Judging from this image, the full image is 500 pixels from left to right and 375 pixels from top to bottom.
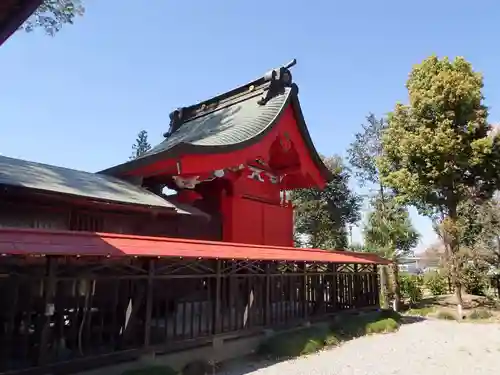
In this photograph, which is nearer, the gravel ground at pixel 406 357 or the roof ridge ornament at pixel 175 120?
the gravel ground at pixel 406 357

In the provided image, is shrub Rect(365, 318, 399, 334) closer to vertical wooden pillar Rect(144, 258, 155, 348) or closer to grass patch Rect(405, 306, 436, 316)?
grass patch Rect(405, 306, 436, 316)

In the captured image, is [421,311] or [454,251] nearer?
[454,251]

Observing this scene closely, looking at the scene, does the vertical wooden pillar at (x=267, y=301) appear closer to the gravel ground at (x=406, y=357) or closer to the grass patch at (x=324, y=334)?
the grass patch at (x=324, y=334)

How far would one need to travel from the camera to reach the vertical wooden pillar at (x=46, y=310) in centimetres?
524

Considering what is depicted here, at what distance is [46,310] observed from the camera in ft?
17.5

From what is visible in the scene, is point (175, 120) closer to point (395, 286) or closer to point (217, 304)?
point (217, 304)

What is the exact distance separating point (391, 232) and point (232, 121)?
9956mm

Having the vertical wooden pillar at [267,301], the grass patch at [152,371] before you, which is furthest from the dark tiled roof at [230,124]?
the grass patch at [152,371]

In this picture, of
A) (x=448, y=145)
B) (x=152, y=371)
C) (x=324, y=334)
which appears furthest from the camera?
(x=448, y=145)

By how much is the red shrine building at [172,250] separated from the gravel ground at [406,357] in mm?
1353

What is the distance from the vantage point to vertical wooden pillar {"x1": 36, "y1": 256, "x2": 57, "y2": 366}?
524 centimetres

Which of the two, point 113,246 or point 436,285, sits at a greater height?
point 113,246

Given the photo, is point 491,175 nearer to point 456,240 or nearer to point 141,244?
point 456,240

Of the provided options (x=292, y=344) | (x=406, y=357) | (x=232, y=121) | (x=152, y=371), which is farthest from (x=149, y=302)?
(x=232, y=121)
